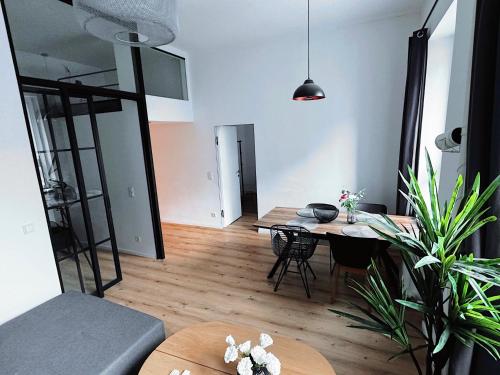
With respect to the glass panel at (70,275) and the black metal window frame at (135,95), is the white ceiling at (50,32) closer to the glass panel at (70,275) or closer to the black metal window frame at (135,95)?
the black metal window frame at (135,95)

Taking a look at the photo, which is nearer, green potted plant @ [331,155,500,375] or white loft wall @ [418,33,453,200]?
green potted plant @ [331,155,500,375]

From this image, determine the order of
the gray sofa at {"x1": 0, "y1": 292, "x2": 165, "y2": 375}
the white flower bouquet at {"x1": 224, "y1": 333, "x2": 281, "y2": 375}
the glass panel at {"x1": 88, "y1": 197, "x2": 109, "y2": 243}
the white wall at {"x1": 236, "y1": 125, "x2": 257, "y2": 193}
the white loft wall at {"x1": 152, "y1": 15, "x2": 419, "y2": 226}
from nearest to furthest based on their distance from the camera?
the white flower bouquet at {"x1": 224, "y1": 333, "x2": 281, "y2": 375}
the gray sofa at {"x1": 0, "y1": 292, "x2": 165, "y2": 375}
the glass panel at {"x1": 88, "y1": 197, "x2": 109, "y2": 243}
the white loft wall at {"x1": 152, "y1": 15, "x2": 419, "y2": 226}
the white wall at {"x1": 236, "y1": 125, "x2": 257, "y2": 193}

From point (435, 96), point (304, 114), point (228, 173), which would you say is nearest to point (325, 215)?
point (304, 114)

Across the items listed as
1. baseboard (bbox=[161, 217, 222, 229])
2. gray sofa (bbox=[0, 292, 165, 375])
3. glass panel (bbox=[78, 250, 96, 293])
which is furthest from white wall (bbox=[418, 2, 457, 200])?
glass panel (bbox=[78, 250, 96, 293])

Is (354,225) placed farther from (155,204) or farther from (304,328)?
(155,204)

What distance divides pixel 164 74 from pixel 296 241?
3735 millimetres

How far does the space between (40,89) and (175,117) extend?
2.36 metres

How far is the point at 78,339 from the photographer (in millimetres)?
1847

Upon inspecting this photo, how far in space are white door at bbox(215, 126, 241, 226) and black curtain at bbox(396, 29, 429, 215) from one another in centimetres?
319

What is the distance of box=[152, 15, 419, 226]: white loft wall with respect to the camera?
151 inches

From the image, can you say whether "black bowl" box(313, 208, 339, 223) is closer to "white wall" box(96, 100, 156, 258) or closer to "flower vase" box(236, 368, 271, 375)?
"flower vase" box(236, 368, 271, 375)

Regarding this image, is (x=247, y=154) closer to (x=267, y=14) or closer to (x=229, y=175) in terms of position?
(x=229, y=175)

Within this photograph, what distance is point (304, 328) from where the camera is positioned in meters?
2.56

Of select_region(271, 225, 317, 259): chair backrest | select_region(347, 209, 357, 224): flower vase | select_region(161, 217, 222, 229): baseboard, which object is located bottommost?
select_region(161, 217, 222, 229): baseboard
